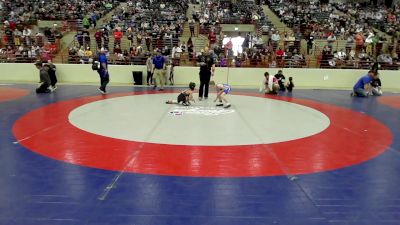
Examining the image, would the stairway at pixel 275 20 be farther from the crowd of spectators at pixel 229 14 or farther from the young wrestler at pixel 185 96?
the young wrestler at pixel 185 96

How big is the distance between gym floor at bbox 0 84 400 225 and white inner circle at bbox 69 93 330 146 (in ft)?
0.14

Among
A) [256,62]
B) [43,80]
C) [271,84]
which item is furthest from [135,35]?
[271,84]

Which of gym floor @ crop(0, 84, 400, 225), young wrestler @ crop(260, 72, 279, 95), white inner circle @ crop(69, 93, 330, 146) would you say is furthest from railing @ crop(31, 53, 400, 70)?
gym floor @ crop(0, 84, 400, 225)

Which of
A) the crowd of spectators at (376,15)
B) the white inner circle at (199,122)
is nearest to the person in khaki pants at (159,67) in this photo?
the white inner circle at (199,122)

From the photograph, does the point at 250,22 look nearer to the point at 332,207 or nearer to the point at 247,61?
the point at 247,61

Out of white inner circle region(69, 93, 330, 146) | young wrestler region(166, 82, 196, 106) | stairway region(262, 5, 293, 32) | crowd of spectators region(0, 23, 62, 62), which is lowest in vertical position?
white inner circle region(69, 93, 330, 146)

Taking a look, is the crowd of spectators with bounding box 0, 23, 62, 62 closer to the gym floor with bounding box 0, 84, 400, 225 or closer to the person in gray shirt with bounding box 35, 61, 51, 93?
the person in gray shirt with bounding box 35, 61, 51, 93

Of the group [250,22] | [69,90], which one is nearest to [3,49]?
[69,90]

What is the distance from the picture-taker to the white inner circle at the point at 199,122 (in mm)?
7822

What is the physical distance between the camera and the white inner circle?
7822 mm

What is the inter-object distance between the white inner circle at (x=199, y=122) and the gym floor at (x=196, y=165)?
4 cm

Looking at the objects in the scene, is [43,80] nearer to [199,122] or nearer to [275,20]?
[199,122]

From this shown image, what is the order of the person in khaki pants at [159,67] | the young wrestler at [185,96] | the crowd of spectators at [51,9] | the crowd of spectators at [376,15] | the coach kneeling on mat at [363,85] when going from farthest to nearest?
the crowd of spectators at [51,9], the crowd of spectators at [376,15], the person in khaki pants at [159,67], the coach kneeling on mat at [363,85], the young wrestler at [185,96]

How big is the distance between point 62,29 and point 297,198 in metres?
20.6
